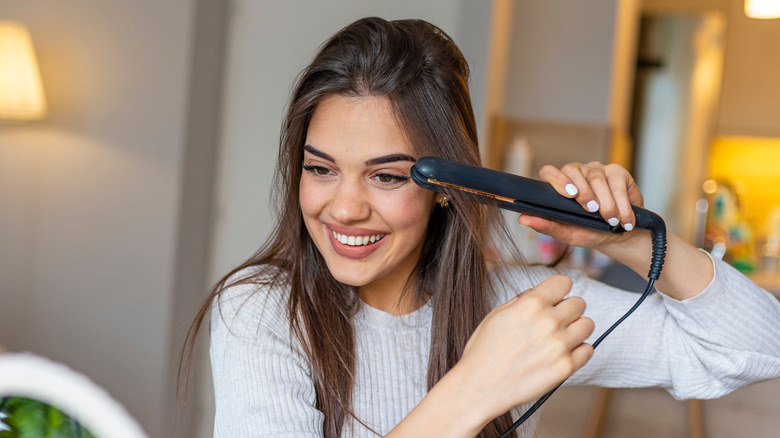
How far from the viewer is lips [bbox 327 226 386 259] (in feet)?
2.88

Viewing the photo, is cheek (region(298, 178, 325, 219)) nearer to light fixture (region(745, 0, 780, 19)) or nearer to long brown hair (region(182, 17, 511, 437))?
long brown hair (region(182, 17, 511, 437))


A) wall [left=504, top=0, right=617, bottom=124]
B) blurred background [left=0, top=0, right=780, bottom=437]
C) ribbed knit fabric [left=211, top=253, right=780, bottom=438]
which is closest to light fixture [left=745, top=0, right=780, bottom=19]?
blurred background [left=0, top=0, right=780, bottom=437]

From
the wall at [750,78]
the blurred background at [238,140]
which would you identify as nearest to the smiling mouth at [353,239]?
the blurred background at [238,140]

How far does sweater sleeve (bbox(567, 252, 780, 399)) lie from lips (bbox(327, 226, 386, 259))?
304 mm

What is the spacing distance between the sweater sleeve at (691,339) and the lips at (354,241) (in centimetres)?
30

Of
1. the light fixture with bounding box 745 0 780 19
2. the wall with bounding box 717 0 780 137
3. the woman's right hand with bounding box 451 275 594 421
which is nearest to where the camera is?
the woman's right hand with bounding box 451 275 594 421

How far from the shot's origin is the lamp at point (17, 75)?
201 cm

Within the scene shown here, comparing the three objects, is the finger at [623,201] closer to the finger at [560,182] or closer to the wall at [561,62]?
the finger at [560,182]

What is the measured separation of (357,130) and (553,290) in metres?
0.33

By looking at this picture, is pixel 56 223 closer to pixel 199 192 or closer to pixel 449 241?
pixel 199 192

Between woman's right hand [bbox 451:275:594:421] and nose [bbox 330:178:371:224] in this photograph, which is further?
nose [bbox 330:178:371:224]

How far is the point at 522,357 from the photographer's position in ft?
2.06

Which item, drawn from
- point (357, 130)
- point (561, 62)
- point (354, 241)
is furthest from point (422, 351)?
point (561, 62)

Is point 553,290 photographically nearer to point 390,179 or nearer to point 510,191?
point 510,191
